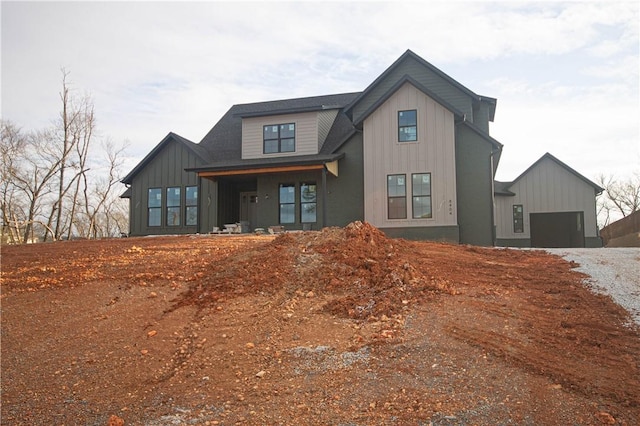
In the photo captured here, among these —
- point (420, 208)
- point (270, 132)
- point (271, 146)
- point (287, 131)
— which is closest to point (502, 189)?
point (420, 208)

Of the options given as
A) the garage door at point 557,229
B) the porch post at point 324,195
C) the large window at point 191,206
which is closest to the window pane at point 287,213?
the porch post at point 324,195

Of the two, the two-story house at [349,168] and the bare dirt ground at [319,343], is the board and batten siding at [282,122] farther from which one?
the bare dirt ground at [319,343]

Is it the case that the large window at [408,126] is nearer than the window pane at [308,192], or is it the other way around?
the large window at [408,126]

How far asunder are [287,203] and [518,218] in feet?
35.8

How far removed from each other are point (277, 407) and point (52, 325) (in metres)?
4.69

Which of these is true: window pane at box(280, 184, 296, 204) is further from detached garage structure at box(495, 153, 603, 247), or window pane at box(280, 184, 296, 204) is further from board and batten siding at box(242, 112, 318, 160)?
detached garage structure at box(495, 153, 603, 247)

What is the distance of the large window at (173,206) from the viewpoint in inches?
813

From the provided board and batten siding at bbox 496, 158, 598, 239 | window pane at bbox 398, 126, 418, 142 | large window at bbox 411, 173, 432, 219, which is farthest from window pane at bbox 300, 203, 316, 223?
board and batten siding at bbox 496, 158, 598, 239

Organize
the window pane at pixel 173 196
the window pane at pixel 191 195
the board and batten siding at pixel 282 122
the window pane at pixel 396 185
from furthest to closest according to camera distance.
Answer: the window pane at pixel 173 196
the window pane at pixel 191 195
the board and batten siding at pixel 282 122
the window pane at pixel 396 185

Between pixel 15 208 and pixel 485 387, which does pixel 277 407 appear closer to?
pixel 485 387

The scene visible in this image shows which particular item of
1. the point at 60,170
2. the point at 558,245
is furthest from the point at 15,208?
the point at 558,245

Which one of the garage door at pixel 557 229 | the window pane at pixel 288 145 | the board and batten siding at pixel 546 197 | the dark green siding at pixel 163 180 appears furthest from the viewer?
the garage door at pixel 557 229

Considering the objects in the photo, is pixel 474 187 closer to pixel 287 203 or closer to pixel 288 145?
pixel 287 203

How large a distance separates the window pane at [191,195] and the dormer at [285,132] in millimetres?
2347
